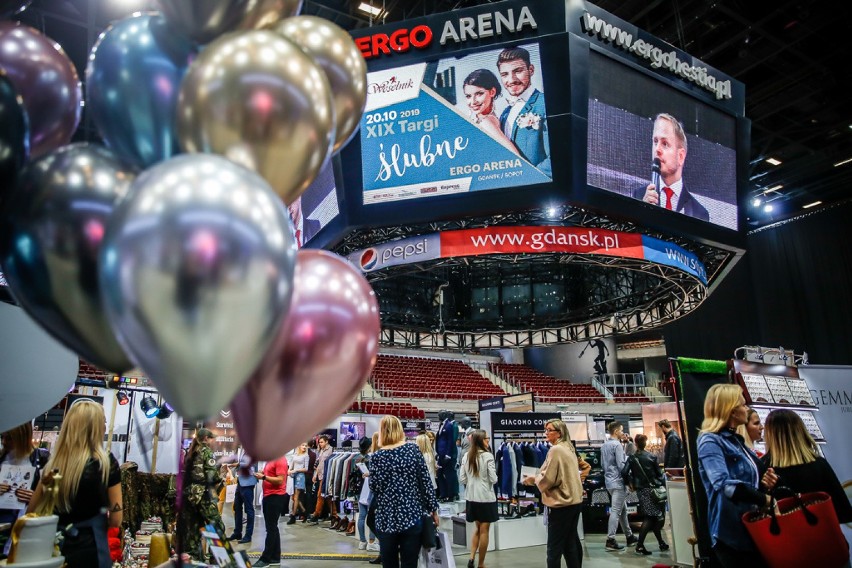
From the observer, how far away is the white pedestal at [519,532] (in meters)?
6.55

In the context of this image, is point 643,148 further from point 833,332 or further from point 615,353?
point 615,353

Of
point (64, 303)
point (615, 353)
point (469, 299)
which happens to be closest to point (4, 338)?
point (64, 303)

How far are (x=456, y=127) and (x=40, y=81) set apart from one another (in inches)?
245

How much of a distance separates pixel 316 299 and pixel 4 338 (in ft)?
4.51

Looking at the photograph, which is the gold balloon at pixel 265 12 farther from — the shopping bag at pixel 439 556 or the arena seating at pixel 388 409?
the arena seating at pixel 388 409

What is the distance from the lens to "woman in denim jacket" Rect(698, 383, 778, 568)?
256 cm

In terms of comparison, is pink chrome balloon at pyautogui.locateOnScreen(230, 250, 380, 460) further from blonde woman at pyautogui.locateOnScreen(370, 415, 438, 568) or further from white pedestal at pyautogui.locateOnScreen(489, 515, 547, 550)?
white pedestal at pyautogui.locateOnScreen(489, 515, 547, 550)

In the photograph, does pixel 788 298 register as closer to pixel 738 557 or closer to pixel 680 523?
pixel 680 523

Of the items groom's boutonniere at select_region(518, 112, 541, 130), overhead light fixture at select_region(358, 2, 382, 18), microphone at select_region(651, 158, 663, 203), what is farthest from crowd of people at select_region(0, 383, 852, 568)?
overhead light fixture at select_region(358, 2, 382, 18)

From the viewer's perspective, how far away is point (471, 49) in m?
7.16

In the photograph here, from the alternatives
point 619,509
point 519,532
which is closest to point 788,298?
point 619,509

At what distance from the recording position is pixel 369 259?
870cm

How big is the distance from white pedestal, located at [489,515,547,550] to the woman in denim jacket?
4210 mm

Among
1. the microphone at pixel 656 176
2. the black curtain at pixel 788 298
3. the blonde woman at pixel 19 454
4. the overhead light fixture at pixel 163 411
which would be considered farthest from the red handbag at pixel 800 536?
the black curtain at pixel 788 298
